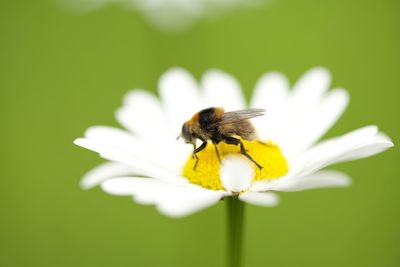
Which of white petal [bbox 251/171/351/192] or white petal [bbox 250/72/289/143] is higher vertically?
white petal [bbox 250/72/289/143]

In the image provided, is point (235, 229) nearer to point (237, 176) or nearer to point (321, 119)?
point (237, 176)

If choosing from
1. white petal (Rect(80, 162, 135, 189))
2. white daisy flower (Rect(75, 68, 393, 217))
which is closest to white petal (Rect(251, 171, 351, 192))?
white daisy flower (Rect(75, 68, 393, 217))

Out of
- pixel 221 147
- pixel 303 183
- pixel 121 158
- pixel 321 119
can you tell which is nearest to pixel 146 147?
pixel 221 147

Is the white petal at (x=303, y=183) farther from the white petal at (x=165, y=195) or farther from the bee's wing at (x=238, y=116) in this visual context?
the bee's wing at (x=238, y=116)

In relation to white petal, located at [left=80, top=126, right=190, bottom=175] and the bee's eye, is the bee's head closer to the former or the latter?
the bee's eye

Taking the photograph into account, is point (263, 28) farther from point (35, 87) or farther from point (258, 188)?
point (258, 188)

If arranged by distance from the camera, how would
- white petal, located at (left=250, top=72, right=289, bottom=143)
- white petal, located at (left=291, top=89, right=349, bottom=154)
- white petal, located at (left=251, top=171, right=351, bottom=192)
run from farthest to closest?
white petal, located at (left=250, top=72, right=289, bottom=143) < white petal, located at (left=291, top=89, right=349, bottom=154) < white petal, located at (left=251, top=171, right=351, bottom=192)

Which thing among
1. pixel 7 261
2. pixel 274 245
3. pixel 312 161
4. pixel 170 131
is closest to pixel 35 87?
pixel 7 261
